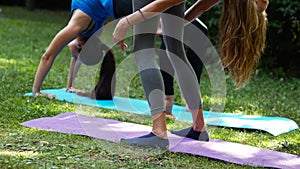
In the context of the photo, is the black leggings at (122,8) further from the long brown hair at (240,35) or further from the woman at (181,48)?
the long brown hair at (240,35)

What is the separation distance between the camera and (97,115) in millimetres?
3951

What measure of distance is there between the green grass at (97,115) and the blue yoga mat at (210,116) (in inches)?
4.3

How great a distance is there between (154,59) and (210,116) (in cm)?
126

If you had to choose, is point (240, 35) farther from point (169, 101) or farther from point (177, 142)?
point (169, 101)

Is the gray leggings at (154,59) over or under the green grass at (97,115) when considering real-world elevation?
over

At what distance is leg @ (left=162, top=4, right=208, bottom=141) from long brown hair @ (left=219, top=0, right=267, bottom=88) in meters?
0.21

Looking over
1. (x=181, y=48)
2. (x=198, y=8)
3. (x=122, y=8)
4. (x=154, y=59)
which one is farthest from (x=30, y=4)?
(x=154, y=59)

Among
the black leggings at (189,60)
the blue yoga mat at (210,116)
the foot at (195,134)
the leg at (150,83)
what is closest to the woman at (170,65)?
the black leggings at (189,60)

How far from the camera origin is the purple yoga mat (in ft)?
9.50

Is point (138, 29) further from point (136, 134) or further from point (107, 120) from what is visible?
point (107, 120)

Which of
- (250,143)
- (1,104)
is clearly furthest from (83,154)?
(1,104)

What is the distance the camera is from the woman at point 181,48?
2.92m

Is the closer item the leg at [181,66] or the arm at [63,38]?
the leg at [181,66]

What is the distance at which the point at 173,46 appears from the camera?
3.20 meters
